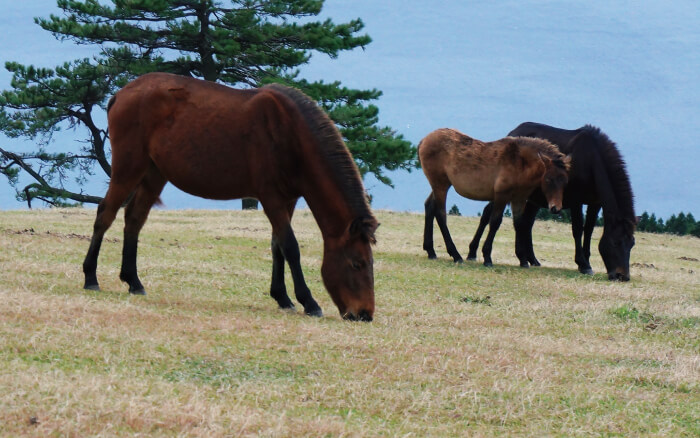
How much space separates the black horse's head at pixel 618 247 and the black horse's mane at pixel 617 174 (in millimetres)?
165

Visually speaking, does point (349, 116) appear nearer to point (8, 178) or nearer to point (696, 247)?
point (696, 247)

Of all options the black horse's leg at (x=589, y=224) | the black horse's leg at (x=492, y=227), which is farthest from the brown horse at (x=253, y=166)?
the black horse's leg at (x=589, y=224)

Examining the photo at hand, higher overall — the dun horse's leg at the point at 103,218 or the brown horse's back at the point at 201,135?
the brown horse's back at the point at 201,135

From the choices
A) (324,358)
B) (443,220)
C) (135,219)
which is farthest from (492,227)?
(324,358)

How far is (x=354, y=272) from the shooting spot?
7.92 m

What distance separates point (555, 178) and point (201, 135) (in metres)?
7.39

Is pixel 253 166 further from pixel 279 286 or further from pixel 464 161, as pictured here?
pixel 464 161

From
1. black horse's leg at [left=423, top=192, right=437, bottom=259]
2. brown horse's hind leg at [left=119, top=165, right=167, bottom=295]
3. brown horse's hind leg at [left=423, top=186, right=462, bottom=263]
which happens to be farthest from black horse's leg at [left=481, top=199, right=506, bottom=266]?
brown horse's hind leg at [left=119, top=165, right=167, bottom=295]

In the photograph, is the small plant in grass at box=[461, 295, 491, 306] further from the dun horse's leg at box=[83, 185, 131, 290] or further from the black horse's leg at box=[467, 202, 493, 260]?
the black horse's leg at box=[467, 202, 493, 260]

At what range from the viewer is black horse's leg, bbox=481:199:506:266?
14.4 meters

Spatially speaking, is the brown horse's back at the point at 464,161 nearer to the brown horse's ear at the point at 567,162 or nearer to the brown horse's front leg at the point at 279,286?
the brown horse's ear at the point at 567,162

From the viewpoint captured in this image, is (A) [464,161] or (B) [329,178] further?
(A) [464,161]

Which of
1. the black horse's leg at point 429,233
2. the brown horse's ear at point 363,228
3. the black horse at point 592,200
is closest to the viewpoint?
the brown horse's ear at point 363,228

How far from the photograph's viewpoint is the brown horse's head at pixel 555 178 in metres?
14.0
